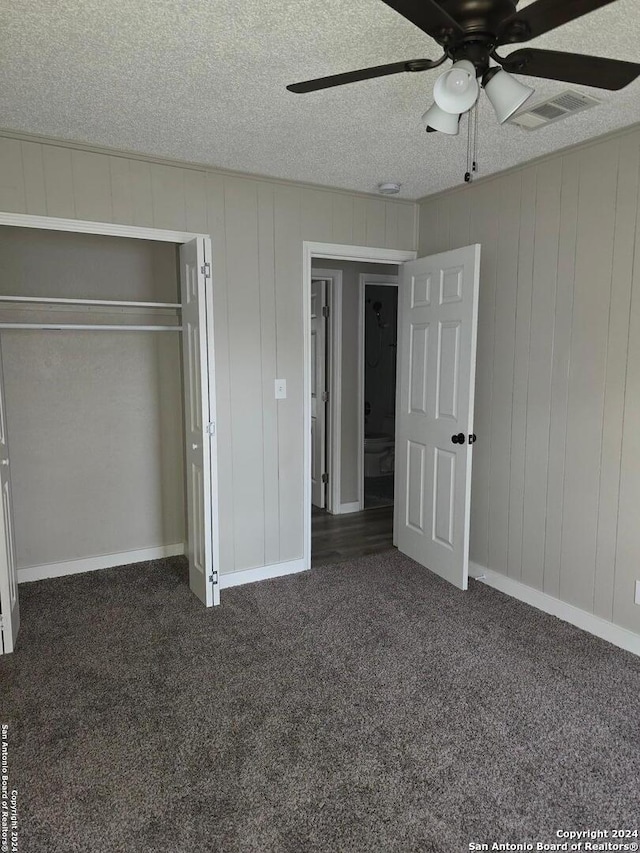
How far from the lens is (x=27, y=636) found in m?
3.13

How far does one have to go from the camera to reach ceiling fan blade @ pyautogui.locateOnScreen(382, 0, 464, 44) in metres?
1.29

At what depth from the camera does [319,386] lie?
5445mm

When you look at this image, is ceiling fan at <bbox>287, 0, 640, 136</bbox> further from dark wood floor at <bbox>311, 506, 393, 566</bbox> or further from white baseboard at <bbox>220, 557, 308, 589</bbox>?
dark wood floor at <bbox>311, 506, 393, 566</bbox>

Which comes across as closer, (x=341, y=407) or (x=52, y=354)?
(x=52, y=354)

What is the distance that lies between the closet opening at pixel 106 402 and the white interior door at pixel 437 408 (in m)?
1.51

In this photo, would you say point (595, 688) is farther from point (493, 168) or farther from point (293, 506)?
point (493, 168)

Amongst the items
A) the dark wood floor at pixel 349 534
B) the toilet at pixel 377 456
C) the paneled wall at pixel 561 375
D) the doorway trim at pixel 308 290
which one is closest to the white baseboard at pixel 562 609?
the paneled wall at pixel 561 375

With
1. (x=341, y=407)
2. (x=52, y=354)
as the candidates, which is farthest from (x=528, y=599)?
(x=52, y=354)

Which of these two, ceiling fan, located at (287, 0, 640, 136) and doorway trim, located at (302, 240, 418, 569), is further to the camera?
doorway trim, located at (302, 240, 418, 569)

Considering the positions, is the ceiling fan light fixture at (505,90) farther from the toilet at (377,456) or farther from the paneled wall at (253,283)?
the toilet at (377,456)

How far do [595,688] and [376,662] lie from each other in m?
1.01

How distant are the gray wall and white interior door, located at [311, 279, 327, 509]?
1548 mm

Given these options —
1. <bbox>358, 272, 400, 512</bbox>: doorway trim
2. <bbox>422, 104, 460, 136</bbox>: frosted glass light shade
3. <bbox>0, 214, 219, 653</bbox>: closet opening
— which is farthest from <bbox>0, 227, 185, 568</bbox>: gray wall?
<bbox>422, 104, 460, 136</bbox>: frosted glass light shade

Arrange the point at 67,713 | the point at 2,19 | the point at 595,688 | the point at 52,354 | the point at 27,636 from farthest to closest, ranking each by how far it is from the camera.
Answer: the point at 52,354 → the point at 27,636 → the point at 595,688 → the point at 67,713 → the point at 2,19
